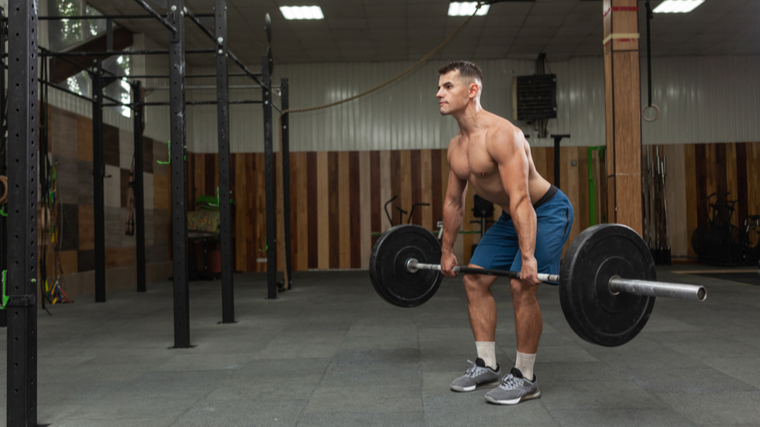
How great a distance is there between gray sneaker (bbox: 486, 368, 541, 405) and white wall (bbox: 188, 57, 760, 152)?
22.6ft

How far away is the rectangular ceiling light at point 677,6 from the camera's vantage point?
6700 mm

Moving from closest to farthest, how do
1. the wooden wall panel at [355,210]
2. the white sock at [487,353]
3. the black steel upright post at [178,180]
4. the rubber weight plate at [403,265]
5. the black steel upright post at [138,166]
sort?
the white sock at [487,353] → the rubber weight plate at [403,265] → the black steel upright post at [178,180] → the black steel upright post at [138,166] → the wooden wall panel at [355,210]

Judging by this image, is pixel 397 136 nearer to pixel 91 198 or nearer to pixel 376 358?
pixel 91 198

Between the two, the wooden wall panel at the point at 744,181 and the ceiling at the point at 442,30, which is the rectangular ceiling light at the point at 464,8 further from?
the wooden wall panel at the point at 744,181

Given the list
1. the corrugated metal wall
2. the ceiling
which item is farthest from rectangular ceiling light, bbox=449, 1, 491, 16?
the corrugated metal wall

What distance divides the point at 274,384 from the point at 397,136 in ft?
22.2

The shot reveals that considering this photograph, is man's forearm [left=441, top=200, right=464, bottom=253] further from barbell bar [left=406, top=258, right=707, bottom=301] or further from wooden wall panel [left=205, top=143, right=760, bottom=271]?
wooden wall panel [left=205, top=143, right=760, bottom=271]

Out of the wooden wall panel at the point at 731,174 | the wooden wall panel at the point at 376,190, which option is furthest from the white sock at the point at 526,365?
the wooden wall panel at the point at 731,174

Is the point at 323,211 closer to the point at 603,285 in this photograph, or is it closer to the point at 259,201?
the point at 259,201

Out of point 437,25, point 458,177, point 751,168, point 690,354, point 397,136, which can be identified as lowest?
point 690,354

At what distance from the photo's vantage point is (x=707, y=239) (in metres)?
7.91

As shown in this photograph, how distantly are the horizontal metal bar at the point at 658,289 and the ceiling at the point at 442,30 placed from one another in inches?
218

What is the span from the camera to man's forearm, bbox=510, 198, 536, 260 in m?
2.00

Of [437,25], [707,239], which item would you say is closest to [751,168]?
[707,239]
